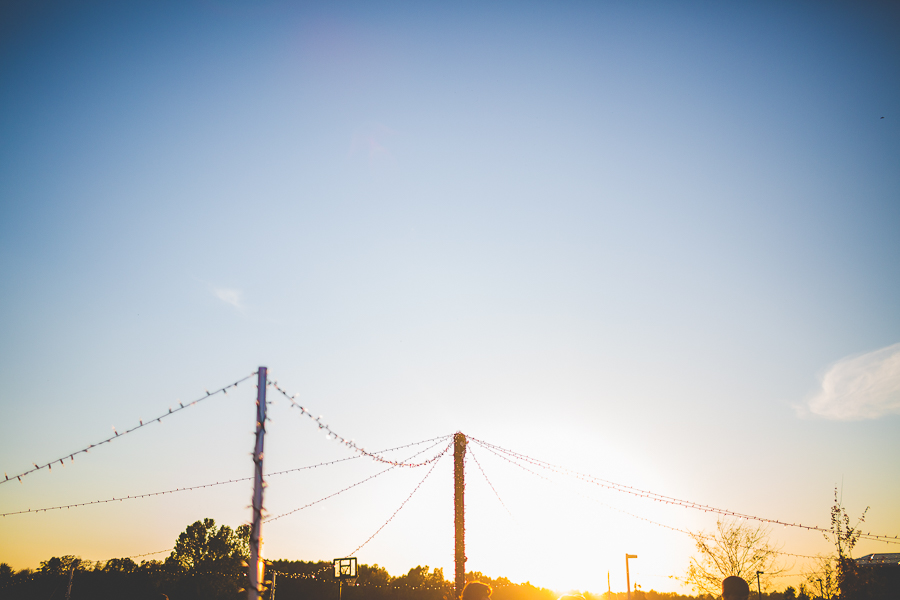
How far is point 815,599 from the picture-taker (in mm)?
38531

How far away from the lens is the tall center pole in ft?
72.6

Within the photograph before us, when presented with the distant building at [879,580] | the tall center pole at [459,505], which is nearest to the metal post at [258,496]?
the tall center pole at [459,505]

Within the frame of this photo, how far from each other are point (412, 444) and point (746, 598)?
17.4m

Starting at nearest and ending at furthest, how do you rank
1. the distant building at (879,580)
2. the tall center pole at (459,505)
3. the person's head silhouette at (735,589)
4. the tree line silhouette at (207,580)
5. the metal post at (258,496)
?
the person's head silhouette at (735,589) < the metal post at (258,496) < the tall center pole at (459,505) < the distant building at (879,580) < the tree line silhouette at (207,580)

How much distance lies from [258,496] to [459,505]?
1519 centimetres

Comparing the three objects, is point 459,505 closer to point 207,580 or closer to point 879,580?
point 879,580

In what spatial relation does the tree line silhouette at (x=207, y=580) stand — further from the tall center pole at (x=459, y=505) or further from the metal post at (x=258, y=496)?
the metal post at (x=258, y=496)

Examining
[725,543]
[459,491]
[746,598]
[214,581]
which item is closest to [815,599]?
[725,543]

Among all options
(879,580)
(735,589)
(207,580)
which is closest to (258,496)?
(735,589)

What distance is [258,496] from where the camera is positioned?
8922 mm

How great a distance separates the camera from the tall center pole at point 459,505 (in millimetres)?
22125

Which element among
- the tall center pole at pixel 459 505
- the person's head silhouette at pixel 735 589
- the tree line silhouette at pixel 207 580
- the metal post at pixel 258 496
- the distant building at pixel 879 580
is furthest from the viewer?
the tree line silhouette at pixel 207 580

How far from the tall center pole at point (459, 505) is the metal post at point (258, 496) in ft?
48.6

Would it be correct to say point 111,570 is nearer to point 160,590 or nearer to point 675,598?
point 160,590
